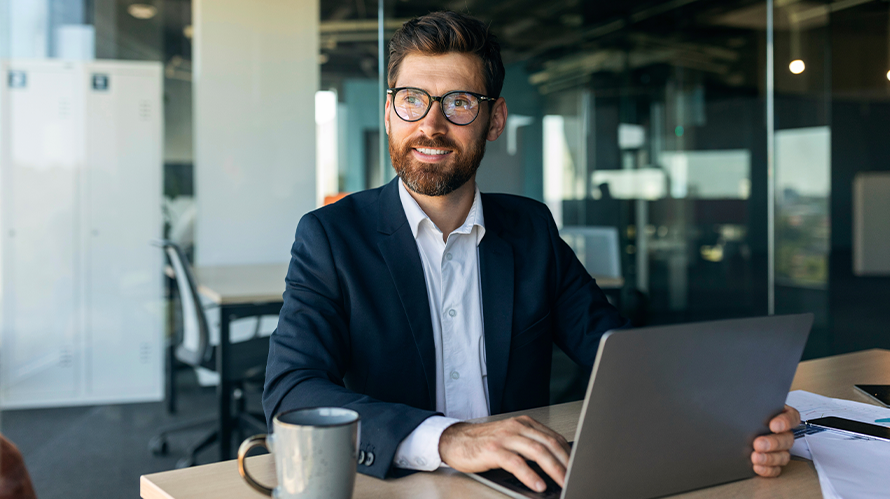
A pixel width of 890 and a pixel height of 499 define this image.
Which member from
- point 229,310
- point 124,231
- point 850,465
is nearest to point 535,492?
point 850,465

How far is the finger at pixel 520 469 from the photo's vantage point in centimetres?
74

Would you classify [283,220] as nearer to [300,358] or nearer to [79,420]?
[79,420]

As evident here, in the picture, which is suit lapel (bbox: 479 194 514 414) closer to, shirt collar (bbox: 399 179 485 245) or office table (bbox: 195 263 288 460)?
shirt collar (bbox: 399 179 485 245)

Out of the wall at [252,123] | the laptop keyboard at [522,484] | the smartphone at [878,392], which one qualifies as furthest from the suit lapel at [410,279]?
the wall at [252,123]

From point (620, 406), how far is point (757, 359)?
0.66 feet

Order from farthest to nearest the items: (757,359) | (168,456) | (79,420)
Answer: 1. (79,420)
2. (168,456)
3. (757,359)

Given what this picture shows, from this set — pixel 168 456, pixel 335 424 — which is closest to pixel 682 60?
pixel 168 456

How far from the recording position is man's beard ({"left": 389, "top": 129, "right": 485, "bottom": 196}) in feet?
4.35

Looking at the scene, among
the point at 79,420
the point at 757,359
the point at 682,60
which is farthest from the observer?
the point at 682,60

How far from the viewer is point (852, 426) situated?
105 centimetres

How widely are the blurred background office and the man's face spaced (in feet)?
7.88

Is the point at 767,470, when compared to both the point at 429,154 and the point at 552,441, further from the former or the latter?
the point at 429,154

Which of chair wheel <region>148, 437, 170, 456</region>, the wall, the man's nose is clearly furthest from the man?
the wall

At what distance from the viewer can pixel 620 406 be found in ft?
2.19
